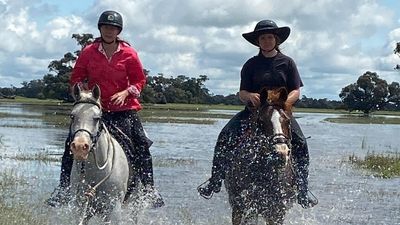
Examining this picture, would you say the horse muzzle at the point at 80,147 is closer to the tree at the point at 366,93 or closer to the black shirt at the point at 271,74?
the black shirt at the point at 271,74

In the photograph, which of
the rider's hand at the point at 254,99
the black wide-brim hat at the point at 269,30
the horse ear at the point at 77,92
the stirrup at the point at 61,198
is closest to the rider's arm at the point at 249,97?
the rider's hand at the point at 254,99

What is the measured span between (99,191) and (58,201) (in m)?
0.93

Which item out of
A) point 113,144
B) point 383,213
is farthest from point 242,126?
point 383,213

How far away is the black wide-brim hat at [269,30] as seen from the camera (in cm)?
933

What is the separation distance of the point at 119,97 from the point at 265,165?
2.13 meters

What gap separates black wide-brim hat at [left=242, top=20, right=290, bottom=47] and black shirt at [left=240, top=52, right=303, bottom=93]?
0.90ft

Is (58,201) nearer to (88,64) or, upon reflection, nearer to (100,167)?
(100,167)

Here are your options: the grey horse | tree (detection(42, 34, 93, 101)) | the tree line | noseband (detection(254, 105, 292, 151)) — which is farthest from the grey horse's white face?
tree (detection(42, 34, 93, 101))

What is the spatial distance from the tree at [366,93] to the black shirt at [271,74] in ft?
390

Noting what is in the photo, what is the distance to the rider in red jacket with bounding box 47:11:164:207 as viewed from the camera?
920 cm

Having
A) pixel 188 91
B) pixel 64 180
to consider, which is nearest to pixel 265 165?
pixel 64 180

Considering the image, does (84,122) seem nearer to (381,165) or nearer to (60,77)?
(381,165)

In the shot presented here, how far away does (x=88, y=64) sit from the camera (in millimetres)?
9328

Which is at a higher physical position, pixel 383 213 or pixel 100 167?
pixel 100 167
